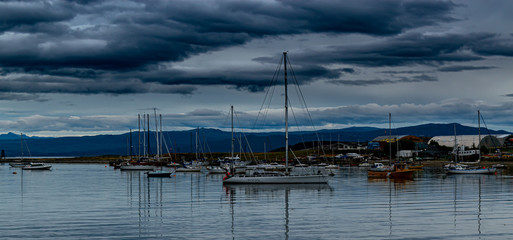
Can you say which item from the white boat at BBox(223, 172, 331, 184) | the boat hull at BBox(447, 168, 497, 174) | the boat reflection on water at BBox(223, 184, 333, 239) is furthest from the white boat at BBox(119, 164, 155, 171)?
the boat reflection on water at BBox(223, 184, 333, 239)

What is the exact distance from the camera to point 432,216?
4312 cm

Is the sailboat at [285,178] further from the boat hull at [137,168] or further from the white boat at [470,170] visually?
the boat hull at [137,168]

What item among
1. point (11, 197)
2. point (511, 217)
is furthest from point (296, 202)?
point (11, 197)

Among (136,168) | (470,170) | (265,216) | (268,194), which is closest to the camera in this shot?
(265,216)

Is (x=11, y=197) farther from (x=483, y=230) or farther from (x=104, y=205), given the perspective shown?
(x=483, y=230)

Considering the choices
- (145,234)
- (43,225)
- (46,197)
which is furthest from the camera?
(46,197)

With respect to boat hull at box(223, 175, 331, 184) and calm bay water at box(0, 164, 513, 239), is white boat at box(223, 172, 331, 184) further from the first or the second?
calm bay water at box(0, 164, 513, 239)

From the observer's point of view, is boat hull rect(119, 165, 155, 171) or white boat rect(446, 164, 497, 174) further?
boat hull rect(119, 165, 155, 171)

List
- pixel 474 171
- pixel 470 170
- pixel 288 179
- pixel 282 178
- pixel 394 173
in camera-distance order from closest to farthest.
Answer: pixel 288 179
pixel 282 178
pixel 394 173
pixel 474 171
pixel 470 170

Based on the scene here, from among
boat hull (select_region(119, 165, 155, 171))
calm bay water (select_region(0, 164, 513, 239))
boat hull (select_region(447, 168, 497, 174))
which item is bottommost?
boat hull (select_region(119, 165, 155, 171))

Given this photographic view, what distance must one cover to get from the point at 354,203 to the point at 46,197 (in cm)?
3481

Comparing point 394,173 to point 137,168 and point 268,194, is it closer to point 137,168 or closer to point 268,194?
point 268,194

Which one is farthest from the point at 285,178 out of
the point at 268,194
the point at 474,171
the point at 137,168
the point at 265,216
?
the point at 137,168

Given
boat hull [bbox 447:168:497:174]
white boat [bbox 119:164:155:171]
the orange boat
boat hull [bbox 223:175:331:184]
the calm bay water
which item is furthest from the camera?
white boat [bbox 119:164:155:171]
